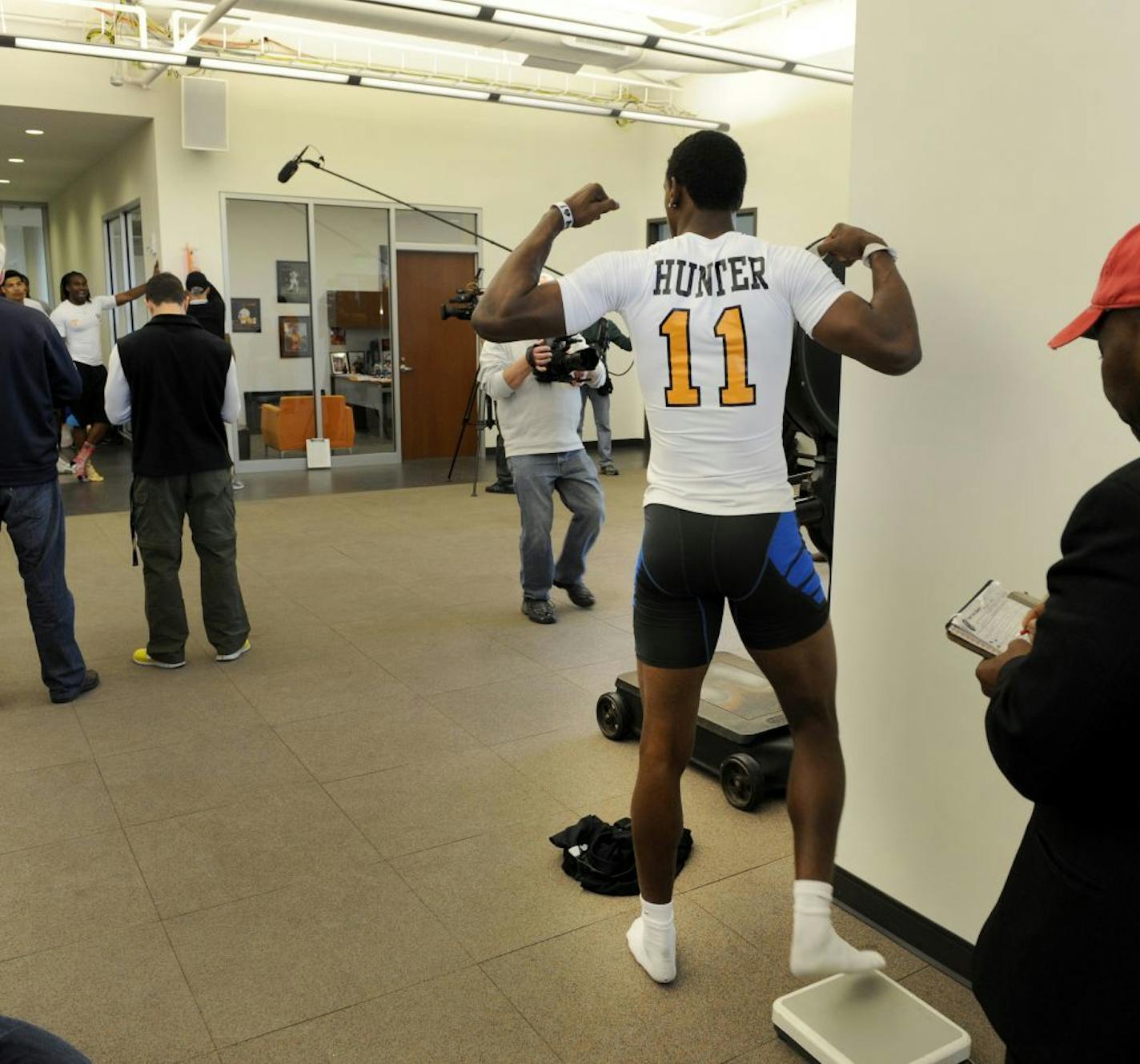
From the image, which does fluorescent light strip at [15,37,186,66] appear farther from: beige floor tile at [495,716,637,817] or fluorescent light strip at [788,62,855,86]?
beige floor tile at [495,716,637,817]

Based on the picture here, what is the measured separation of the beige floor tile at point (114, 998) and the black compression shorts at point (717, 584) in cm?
113

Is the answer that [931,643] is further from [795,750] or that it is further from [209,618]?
[209,618]

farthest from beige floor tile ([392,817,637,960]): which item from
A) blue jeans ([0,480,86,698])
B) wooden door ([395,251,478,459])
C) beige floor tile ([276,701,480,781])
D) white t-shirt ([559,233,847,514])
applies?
wooden door ([395,251,478,459])

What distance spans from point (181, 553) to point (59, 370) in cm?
82

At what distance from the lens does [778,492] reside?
6.38ft

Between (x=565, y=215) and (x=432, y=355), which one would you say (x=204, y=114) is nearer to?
(x=432, y=355)

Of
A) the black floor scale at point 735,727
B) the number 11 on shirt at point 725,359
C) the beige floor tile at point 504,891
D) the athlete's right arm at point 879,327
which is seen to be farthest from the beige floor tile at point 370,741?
the athlete's right arm at point 879,327

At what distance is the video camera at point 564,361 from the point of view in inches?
173

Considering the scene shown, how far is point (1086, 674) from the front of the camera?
0.90 metres

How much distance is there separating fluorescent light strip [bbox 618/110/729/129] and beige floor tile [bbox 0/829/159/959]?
779 centimetres

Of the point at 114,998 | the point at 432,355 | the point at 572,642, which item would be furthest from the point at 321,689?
the point at 432,355

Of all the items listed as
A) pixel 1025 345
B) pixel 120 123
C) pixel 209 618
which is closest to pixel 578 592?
pixel 209 618

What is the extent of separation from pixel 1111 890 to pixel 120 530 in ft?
22.2

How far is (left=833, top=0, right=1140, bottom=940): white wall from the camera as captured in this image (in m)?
1.86
